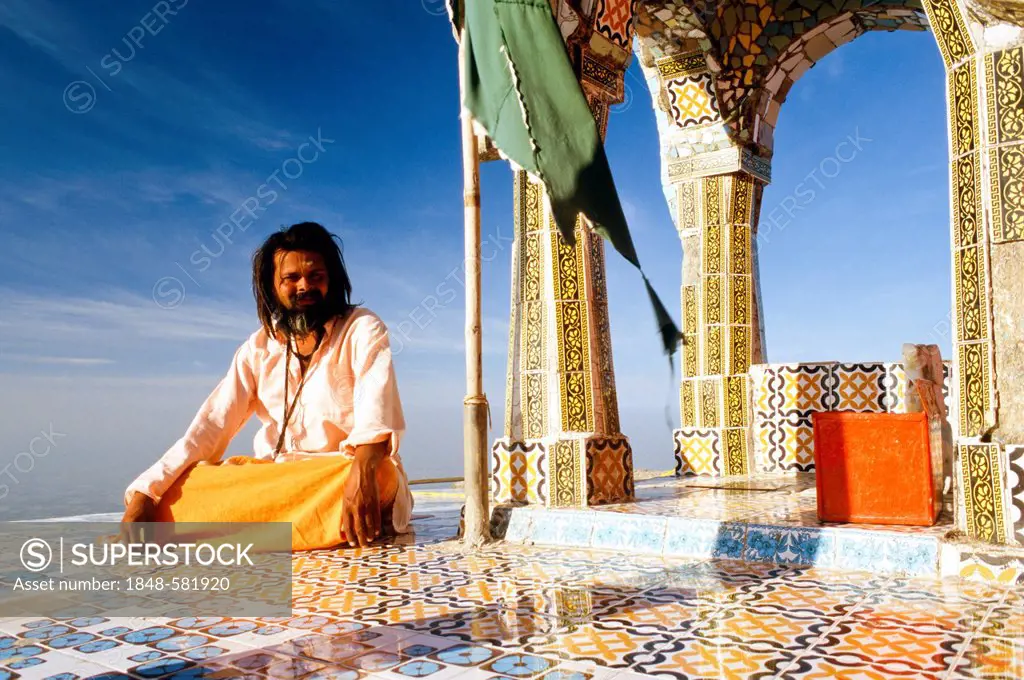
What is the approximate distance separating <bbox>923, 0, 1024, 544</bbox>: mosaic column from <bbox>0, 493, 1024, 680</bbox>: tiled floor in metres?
0.32

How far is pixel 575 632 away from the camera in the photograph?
186 cm

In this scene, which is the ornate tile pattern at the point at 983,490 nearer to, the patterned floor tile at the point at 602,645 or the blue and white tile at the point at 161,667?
the patterned floor tile at the point at 602,645

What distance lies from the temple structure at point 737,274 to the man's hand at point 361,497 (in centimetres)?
66

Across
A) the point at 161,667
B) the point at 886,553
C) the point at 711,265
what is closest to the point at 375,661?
the point at 161,667

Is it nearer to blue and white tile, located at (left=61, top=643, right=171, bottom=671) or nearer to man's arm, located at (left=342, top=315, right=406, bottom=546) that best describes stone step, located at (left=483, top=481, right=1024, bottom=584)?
man's arm, located at (left=342, top=315, right=406, bottom=546)

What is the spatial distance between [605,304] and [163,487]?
207 centimetres

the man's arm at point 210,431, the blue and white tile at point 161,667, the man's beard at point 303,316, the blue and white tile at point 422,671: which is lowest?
the blue and white tile at point 422,671

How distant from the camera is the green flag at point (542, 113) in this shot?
88.1 inches

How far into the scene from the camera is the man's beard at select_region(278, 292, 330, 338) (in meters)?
3.46

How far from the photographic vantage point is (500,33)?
266 cm

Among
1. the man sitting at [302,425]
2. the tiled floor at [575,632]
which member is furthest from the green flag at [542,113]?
the man sitting at [302,425]

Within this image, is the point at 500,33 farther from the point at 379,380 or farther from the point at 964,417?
the point at 964,417

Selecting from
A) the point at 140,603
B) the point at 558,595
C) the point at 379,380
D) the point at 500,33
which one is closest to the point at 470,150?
the point at 500,33

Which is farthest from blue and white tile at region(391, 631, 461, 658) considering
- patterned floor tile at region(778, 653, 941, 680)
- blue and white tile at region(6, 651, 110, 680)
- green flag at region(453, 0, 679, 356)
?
green flag at region(453, 0, 679, 356)
